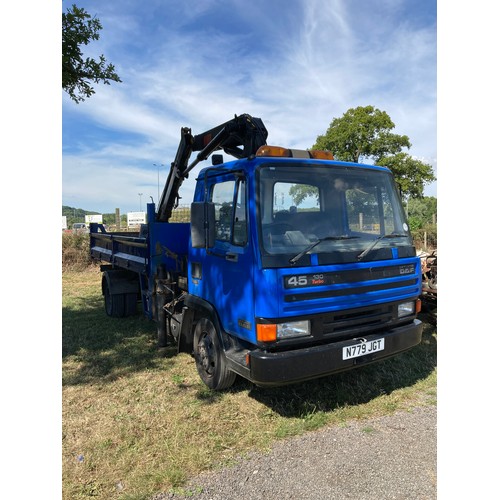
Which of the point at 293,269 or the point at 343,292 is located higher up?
the point at 293,269

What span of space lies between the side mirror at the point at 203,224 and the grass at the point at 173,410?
1.61 meters

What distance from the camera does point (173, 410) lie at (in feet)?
12.4

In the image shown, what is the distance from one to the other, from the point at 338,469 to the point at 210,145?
3819 millimetres

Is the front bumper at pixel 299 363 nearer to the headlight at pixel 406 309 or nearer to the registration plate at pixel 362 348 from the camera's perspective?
the registration plate at pixel 362 348

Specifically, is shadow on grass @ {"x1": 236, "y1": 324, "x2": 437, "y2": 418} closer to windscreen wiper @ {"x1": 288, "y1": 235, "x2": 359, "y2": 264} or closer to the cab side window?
windscreen wiper @ {"x1": 288, "y1": 235, "x2": 359, "y2": 264}

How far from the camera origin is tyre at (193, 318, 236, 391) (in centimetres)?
396

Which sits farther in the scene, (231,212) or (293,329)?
(231,212)

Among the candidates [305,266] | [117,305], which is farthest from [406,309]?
[117,305]

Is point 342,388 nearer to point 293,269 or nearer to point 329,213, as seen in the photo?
point 293,269

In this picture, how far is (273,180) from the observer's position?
11.6 feet

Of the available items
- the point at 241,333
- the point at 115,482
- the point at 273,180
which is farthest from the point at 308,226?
the point at 115,482

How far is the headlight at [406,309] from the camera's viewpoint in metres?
3.99

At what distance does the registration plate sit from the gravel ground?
0.65 metres

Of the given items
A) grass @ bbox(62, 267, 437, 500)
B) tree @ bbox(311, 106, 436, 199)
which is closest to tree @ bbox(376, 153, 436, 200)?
tree @ bbox(311, 106, 436, 199)
